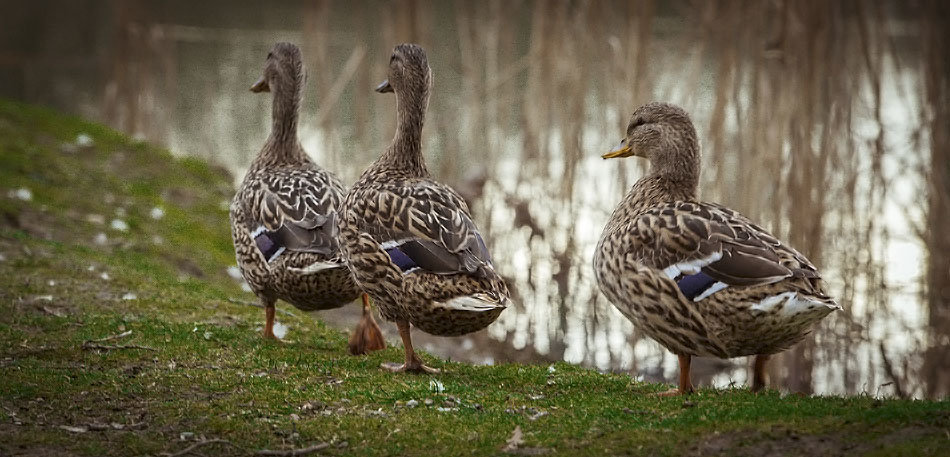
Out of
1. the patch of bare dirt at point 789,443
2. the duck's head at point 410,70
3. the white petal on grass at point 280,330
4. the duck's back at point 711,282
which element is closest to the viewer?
the patch of bare dirt at point 789,443

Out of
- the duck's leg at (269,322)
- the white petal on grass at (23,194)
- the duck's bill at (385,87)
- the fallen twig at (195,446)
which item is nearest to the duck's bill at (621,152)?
the duck's bill at (385,87)

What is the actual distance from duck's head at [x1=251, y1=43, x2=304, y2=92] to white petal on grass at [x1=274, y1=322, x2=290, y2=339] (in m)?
2.06

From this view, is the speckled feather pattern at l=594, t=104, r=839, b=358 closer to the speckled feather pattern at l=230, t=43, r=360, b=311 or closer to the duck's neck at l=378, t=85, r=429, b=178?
the duck's neck at l=378, t=85, r=429, b=178

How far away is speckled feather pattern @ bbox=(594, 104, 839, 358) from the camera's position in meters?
5.63

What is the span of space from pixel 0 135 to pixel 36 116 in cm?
133

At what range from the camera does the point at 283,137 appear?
8844 millimetres

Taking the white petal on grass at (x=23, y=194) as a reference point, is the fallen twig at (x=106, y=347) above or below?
below

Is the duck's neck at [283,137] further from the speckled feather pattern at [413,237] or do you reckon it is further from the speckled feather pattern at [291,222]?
the speckled feather pattern at [413,237]

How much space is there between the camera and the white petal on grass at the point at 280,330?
326 inches

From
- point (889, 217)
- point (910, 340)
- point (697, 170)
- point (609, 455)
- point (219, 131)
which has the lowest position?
point (609, 455)

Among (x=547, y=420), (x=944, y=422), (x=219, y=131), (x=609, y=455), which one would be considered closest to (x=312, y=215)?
(x=547, y=420)

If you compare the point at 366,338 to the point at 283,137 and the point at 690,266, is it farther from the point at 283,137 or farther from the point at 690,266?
the point at 690,266

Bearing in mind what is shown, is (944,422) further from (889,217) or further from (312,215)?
(889,217)

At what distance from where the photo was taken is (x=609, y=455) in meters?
4.80
